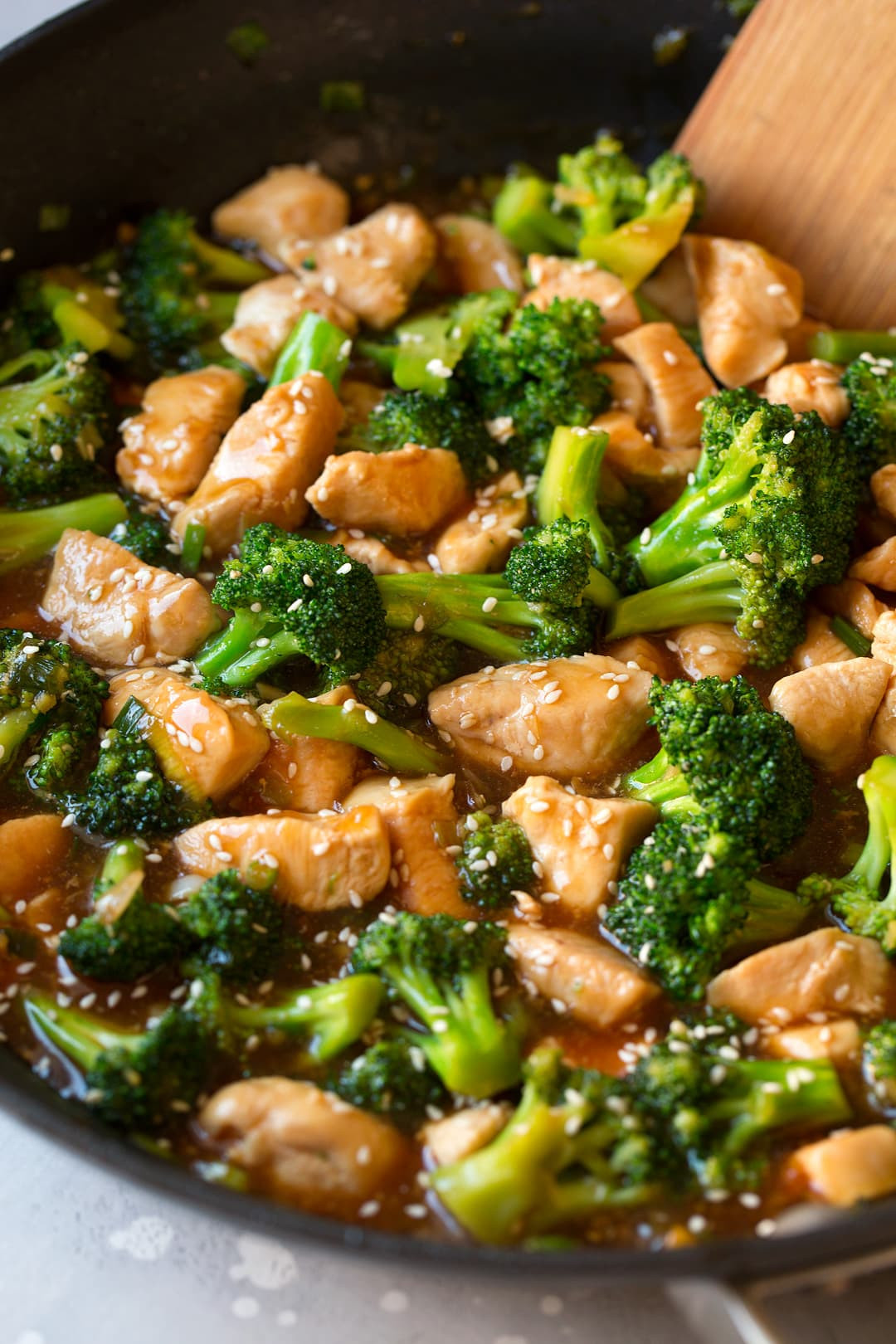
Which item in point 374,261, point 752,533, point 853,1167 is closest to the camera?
point 853,1167

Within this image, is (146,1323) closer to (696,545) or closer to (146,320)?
(696,545)

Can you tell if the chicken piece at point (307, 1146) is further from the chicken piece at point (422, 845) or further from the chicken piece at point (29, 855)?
the chicken piece at point (29, 855)

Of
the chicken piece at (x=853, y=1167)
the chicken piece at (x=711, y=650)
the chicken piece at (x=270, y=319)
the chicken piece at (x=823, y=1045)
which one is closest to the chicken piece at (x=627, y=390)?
the chicken piece at (x=711, y=650)

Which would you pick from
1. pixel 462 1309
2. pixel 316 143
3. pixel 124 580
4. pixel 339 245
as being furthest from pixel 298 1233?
pixel 316 143

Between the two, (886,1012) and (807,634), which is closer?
(886,1012)

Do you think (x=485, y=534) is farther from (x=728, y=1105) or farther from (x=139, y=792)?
(x=728, y=1105)

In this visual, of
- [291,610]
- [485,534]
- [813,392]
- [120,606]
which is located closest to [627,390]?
[813,392]

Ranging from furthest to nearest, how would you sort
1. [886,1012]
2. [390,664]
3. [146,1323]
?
1. [390,664]
2. [886,1012]
3. [146,1323]
